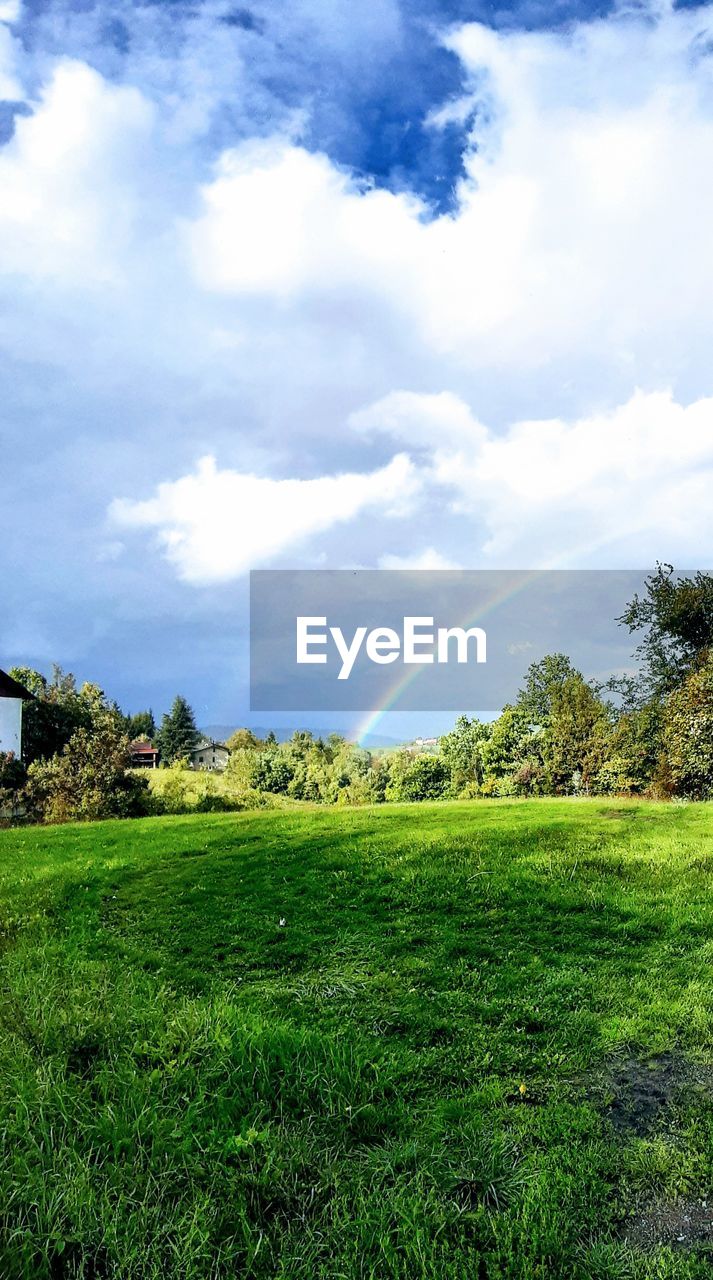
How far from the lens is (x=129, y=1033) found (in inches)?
175

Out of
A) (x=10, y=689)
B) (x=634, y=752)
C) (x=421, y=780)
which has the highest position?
(x=10, y=689)

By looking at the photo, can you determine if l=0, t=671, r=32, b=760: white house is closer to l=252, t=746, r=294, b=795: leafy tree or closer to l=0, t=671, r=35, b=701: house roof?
l=0, t=671, r=35, b=701: house roof

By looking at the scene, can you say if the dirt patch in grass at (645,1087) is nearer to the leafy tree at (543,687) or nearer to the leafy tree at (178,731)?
the leafy tree at (543,687)

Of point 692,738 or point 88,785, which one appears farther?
point 88,785

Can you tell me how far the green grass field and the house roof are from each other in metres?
27.3

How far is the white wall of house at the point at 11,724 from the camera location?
1243 inches

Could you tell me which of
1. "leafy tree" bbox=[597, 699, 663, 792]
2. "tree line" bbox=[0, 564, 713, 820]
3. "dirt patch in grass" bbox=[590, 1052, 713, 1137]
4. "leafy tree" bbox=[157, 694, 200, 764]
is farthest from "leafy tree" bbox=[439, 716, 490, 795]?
"leafy tree" bbox=[157, 694, 200, 764]

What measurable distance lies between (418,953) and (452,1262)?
9.84 ft

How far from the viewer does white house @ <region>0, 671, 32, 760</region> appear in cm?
3168

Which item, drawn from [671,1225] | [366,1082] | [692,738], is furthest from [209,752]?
[671,1225]

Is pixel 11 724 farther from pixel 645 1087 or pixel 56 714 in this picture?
pixel 645 1087

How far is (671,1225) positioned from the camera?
3.14m

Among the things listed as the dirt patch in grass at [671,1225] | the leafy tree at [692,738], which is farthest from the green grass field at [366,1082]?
the leafy tree at [692,738]

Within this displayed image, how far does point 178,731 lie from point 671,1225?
62.8 metres
